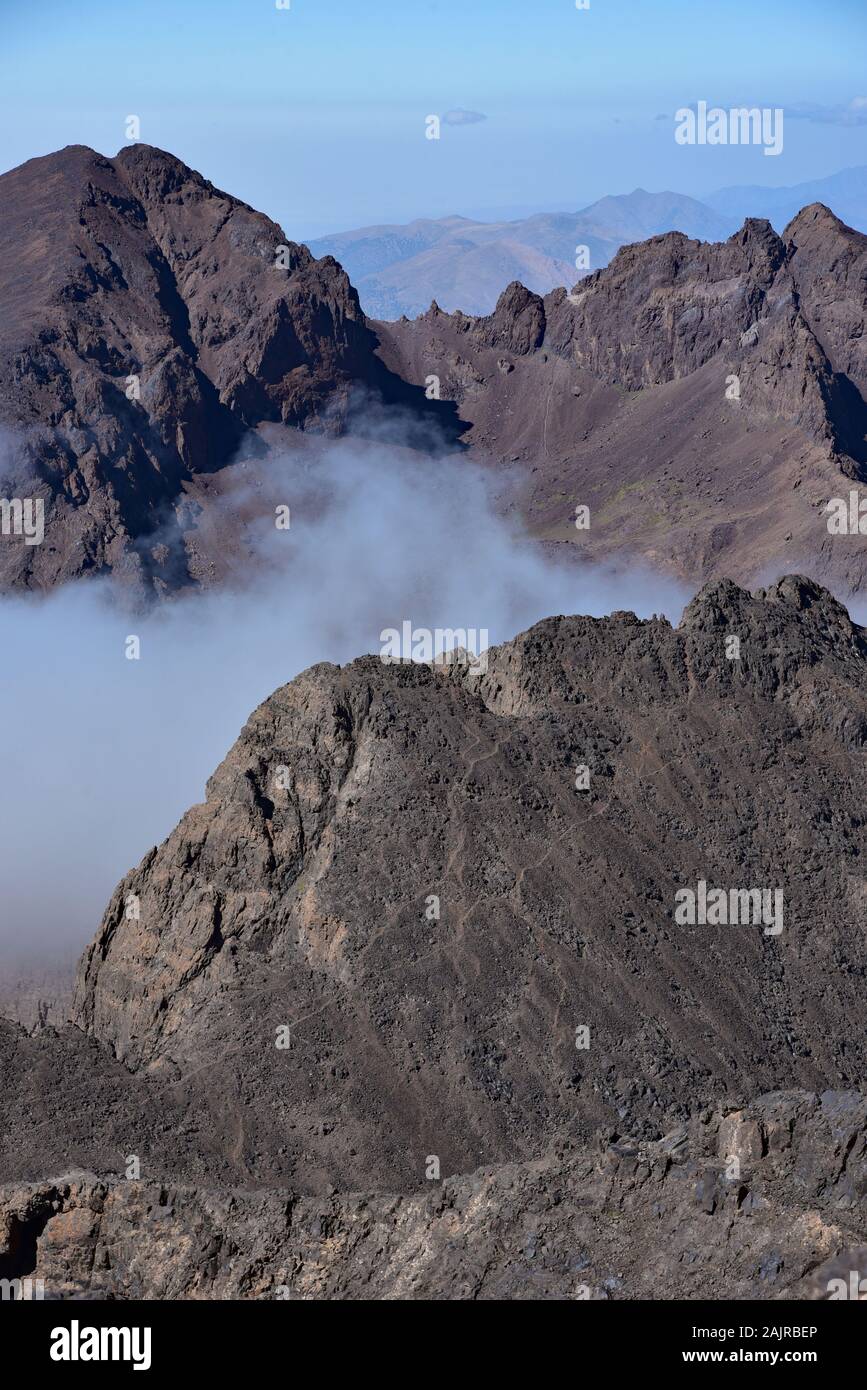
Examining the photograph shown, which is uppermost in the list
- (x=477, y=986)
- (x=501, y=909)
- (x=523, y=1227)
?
(x=501, y=909)

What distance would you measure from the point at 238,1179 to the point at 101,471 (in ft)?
438

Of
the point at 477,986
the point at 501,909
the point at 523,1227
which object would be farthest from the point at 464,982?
the point at 523,1227

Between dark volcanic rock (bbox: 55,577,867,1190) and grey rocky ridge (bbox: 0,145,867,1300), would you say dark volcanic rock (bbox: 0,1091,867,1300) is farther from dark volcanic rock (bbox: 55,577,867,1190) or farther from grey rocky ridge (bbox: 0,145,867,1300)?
dark volcanic rock (bbox: 55,577,867,1190)

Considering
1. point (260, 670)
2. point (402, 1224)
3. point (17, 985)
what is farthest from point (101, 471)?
point (402, 1224)

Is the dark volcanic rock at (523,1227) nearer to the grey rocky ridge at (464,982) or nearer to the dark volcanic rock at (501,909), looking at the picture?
the grey rocky ridge at (464,982)

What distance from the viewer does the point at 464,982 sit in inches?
2904

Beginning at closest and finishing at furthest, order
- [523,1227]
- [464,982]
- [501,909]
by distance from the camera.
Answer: [523,1227] < [464,982] < [501,909]

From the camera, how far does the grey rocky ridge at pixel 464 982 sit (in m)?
57.1

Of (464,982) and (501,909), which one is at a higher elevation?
(501,909)

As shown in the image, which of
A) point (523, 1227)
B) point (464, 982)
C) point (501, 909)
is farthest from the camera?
point (501, 909)

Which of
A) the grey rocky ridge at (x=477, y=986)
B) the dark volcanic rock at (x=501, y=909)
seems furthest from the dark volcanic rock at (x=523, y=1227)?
the dark volcanic rock at (x=501, y=909)

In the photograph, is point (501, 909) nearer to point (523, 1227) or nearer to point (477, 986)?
point (477, 986)

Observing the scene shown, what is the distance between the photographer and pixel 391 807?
77.9 metres

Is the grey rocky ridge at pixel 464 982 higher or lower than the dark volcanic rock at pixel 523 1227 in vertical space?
higher
